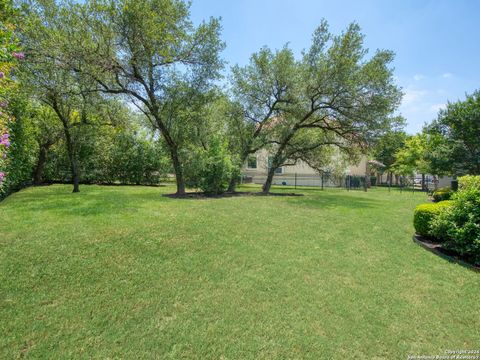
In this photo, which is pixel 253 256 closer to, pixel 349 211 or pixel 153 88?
pixel 349 211

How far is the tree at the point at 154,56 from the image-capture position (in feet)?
30.7

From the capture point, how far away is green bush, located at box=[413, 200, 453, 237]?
6.04 meters

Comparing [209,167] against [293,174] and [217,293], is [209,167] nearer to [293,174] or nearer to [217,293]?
[217,293]

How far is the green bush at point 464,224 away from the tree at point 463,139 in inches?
543

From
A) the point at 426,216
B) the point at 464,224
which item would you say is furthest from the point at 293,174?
the point at 464,224

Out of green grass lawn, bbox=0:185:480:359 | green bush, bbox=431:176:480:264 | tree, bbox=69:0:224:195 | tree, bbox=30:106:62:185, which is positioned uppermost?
tree, bbox=69:0:224:195

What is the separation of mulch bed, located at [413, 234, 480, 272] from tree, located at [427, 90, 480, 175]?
13.9 metres

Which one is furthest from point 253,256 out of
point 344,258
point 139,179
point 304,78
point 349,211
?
point 139,179

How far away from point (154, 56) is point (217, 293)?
392 inches

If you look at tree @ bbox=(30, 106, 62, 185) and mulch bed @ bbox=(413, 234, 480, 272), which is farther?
tree @ bbox=(30, 106, 62, 185)

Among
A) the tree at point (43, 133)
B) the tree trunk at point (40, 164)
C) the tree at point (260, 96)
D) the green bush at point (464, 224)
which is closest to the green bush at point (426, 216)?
the green bush at point (464, 224)

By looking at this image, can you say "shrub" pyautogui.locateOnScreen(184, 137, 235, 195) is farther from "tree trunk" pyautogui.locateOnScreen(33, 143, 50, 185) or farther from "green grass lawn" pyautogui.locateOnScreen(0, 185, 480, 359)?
"tree trunk" pyautogui.locateOnScreen(33, 143, 50, 185)

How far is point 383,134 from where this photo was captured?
13.7 metres

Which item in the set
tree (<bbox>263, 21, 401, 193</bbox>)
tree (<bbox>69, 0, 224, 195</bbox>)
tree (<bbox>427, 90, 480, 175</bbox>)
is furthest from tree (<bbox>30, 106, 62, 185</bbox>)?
tree (<bbox>427, 90, 480, 175</bbox>)
